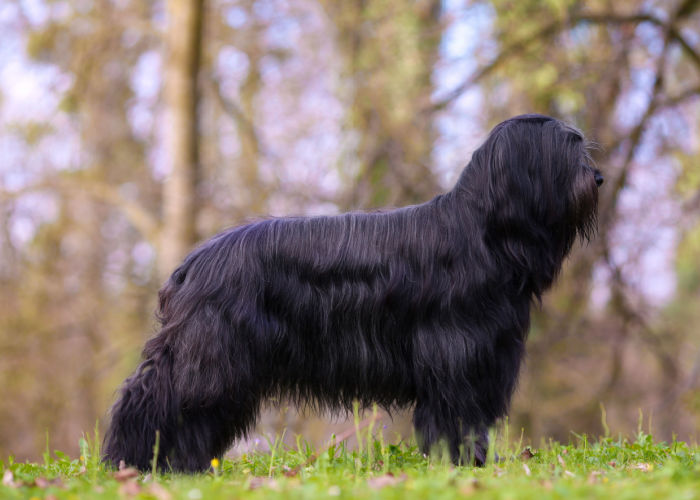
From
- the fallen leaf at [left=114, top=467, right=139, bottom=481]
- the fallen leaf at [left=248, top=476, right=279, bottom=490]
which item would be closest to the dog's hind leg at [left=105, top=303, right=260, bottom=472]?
the fallen leaf at [left=114, top=467, right=139, bottom=481]

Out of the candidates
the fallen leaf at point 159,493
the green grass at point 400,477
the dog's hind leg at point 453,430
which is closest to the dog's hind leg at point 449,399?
the dog's hind leg at point 453,430

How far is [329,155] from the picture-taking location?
1234cm

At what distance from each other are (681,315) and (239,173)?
1048 cm

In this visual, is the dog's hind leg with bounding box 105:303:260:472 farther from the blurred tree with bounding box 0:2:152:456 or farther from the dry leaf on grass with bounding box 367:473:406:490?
the blurred tree with bounding box 0:2:152:456

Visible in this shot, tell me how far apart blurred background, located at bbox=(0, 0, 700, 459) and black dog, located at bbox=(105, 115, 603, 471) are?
211 inches

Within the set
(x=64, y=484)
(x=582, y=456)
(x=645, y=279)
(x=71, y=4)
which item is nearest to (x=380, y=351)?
(x=582, y=456)

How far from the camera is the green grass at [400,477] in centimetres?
356

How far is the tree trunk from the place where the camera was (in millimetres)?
11789

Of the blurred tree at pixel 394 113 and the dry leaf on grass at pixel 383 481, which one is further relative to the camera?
the blurred tree at pixel 394 113

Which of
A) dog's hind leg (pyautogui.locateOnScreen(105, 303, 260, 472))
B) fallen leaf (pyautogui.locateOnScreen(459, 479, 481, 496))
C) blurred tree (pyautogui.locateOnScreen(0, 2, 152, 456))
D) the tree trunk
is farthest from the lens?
blurred tree (pyautogui.locateOnScreen(0, 2, 152, 456))

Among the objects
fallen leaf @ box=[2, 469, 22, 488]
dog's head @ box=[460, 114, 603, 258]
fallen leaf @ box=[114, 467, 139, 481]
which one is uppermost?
dog's head @ box=[460, 114, 603, 258]

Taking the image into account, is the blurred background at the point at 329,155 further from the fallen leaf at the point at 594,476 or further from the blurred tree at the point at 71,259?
the fallen leaf at the point at 594,476

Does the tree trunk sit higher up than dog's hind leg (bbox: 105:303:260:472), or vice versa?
the tree trunk

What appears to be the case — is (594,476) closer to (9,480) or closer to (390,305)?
(390,305)
